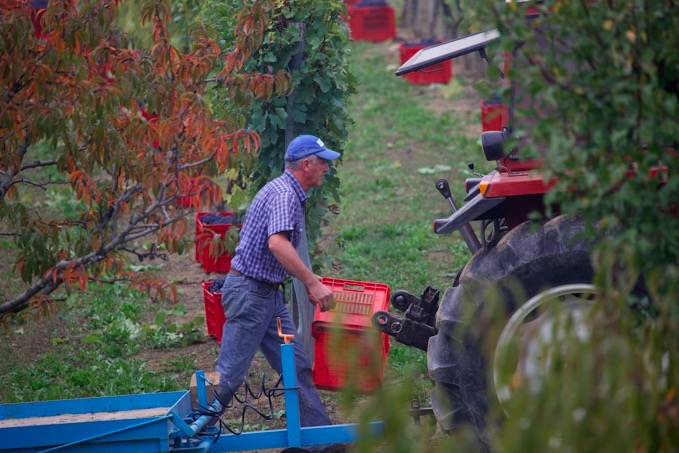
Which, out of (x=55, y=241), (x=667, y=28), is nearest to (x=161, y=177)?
(x=55, y=241)

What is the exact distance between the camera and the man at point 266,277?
17.1ft

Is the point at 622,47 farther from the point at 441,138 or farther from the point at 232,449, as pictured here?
the point at 441,138

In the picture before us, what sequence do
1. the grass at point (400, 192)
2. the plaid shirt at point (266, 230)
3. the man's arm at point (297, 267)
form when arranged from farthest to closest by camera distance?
the grass at point (400, 192) → the plaid shirt at point (266, 230) → the man's arm at point (297, 267)

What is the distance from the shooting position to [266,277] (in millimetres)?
5336

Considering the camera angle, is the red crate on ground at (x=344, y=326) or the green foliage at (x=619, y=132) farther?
the red crate on ground at (x=344, y=326)

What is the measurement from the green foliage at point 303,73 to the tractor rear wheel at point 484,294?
2.04 m

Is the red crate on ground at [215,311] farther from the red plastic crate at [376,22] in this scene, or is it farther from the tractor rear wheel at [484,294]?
the red plastic crate at [376,22]

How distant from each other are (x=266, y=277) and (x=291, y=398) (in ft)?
2.56

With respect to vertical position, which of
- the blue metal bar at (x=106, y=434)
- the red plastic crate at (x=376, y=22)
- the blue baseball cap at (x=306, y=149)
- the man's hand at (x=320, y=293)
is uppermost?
the red plastic crate at (x=376, y=22)

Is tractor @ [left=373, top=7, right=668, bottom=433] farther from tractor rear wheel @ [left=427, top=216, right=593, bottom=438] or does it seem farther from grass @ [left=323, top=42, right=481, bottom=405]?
grass @ [left=323, top=42, right=481, bottom=405]

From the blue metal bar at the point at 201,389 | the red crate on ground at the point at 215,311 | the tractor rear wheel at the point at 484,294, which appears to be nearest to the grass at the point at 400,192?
the tractor rear wheel at the point at 484,294

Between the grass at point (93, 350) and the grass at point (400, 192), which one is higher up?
the grass at point (400, 192)

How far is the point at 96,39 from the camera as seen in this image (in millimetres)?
4945

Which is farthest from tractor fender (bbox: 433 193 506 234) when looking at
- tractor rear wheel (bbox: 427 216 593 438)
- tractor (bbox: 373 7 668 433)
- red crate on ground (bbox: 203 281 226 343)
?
red crate on ground (bbox: 203 281 226 343)
